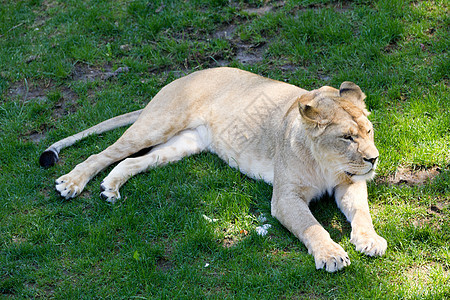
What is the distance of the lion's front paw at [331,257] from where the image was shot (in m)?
3.64

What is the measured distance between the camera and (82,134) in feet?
18.4

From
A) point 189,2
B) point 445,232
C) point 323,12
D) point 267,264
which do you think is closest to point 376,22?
point 323,12

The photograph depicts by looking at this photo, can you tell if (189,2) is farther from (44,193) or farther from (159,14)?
(44,193)

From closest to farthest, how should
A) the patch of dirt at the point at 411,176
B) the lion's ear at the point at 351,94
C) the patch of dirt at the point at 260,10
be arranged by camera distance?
the lion's ear at the point at 351,94 → the patch of dirt at the point at 411,176 → the patch of dirt at the point at 260,10

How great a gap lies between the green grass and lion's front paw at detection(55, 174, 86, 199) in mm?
93

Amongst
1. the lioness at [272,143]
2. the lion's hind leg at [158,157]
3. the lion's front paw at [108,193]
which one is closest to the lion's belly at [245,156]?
the lioness at [272,143]

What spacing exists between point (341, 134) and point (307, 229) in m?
0.74

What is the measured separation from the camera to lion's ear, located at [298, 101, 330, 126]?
13.3ft

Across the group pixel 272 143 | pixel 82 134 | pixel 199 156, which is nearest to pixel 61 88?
pixel 82 134

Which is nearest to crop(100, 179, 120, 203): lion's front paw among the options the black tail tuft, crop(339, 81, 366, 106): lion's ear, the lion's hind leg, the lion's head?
the lion's hind leg

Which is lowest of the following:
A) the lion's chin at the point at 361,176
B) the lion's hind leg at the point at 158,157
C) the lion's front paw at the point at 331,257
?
the lion's hind leg at the point at 158,157

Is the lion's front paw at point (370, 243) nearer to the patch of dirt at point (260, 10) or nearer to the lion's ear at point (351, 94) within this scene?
the lion's ear at point (351, 94)

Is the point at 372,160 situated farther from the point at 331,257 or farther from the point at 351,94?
the point at 331,257

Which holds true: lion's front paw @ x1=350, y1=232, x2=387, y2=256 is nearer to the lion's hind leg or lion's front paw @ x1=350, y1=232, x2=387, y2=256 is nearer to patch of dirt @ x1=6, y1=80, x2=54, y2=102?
the lion's hind leg
